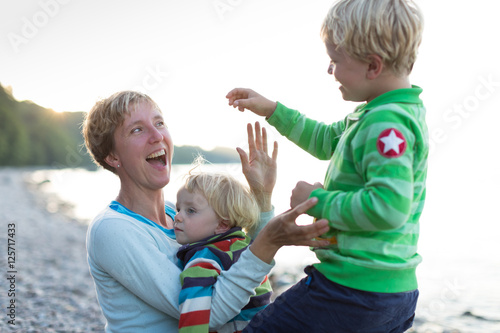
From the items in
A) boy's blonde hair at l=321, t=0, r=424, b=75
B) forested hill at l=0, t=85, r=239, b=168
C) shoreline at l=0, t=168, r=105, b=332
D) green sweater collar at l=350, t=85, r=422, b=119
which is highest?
boy's blonde hair at l=321, t=0, r=424, b=75

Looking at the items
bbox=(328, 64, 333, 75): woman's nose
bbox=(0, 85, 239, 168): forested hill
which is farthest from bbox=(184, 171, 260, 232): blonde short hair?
bbox=(0, 85, 239, 168): forested hill

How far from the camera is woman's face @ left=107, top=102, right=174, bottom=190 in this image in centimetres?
306

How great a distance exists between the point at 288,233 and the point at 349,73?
2.53 ft

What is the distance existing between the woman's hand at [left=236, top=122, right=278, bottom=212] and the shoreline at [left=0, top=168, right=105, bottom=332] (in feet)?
13.7

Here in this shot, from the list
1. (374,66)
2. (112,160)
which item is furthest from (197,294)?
(374,66)

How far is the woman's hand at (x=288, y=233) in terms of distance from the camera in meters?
2.05

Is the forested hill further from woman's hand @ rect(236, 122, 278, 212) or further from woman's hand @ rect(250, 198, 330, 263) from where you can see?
woman's hand @ rect(250, 198, 330, 263)

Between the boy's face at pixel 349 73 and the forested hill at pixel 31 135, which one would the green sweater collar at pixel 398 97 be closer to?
the boy's face at pixel 349 73

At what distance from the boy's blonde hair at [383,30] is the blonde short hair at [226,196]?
1134 millimetres

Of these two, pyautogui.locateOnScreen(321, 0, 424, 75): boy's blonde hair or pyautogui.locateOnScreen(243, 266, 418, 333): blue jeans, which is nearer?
pyautogui.locateOnScreen(321, 0, 424, 75): boy's blonde hair

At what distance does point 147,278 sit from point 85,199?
28630 mm

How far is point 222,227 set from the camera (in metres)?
2.83

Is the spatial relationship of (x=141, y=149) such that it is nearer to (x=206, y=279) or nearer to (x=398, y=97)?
(x=206, y=279)

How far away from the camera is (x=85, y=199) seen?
96.5ft
